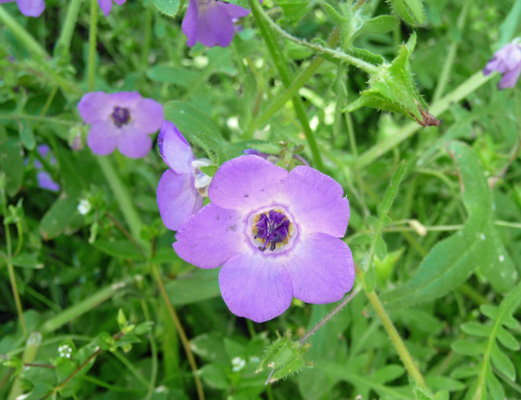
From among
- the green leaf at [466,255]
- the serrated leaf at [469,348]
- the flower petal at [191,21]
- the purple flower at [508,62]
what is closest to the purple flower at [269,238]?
the flower petal at [191,21]

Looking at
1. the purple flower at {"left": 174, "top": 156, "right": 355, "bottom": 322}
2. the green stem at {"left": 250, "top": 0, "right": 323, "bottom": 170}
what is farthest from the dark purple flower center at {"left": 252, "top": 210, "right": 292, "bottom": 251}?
the green stem at {"left": 250, "top": 0, "right": 323, "bottom": 170}

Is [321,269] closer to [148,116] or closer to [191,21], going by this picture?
[191,21]

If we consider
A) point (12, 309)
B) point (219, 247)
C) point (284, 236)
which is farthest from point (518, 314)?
point (12, 309)

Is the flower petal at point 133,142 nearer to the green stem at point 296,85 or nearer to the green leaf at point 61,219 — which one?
the green leaf at point 61,219

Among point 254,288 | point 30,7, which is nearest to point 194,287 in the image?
point 254,288

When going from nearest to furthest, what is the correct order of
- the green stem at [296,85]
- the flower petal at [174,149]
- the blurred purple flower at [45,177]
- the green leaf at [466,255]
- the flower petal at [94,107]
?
the flower petal at [174,149] → the green stem at [296,85] → the green leaf at [466,255] → the flower petal at [94,107] → the blurred purple flower at [45,177]

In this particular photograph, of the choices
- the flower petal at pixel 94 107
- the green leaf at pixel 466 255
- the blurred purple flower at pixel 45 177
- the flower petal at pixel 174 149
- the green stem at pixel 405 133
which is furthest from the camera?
the blurred purple flower at pixel 45 177
